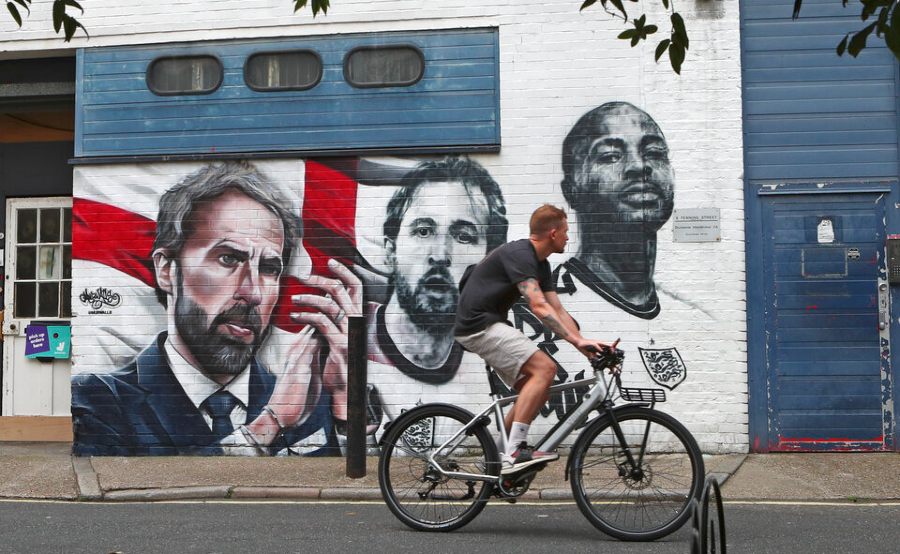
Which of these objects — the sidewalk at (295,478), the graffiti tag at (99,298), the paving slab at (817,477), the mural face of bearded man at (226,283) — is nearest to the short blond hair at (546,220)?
the sidewalk at (295,478)

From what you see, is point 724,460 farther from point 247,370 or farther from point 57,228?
point 57,228

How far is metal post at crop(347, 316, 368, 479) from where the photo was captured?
8.58 m

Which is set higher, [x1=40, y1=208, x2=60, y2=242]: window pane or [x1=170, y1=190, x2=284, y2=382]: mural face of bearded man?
[x1=40, y1=208, x2=60, y2=242]: window pane

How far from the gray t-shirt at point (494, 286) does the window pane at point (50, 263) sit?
664cm

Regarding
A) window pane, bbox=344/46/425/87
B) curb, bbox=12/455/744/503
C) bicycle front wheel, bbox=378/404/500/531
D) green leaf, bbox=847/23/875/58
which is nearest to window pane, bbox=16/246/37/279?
curb, bbox=12/455/744/503

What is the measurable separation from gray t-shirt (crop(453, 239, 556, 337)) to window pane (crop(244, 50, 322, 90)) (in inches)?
176

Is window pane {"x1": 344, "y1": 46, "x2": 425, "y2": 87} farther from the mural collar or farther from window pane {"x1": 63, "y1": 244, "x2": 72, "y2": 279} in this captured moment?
window pane {"x1": 63, "y1": 244, "x2": 72, "y2": 279}

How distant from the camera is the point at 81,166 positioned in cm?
1054

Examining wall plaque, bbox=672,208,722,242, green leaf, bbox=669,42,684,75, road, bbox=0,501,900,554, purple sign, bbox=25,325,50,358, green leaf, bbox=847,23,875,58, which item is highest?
green leaf, bbox=669,42,684,75

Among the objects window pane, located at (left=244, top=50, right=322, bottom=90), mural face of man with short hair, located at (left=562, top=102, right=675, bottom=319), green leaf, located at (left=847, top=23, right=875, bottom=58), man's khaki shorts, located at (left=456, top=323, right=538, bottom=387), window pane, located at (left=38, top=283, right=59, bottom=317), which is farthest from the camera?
window pane, located at (left=38, top=283, right=59, bottom=317)

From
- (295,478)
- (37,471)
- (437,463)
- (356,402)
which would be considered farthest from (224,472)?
(437,463)

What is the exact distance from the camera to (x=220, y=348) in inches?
405

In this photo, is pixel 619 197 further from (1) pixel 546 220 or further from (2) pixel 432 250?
(1) pixel 546 220

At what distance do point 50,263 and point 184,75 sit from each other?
276 cm
